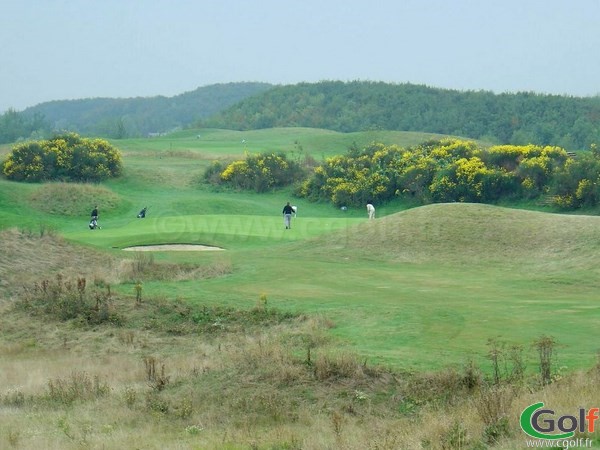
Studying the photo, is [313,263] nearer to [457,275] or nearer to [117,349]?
[457,275]

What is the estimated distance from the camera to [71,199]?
50562 millimetres

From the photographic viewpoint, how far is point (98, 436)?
38.4ft

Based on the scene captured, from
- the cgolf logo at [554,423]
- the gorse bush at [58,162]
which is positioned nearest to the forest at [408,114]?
the gorse bush at [58,162]

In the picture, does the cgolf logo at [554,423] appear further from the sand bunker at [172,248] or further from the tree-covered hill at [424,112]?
the tree-covered hill at [424,112]

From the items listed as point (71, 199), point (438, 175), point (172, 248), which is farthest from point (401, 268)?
point (71, 199)

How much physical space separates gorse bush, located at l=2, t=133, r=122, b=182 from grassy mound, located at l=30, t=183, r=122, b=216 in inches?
270

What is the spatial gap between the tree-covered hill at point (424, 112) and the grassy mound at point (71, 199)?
59.8 m

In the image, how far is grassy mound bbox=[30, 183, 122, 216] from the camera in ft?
162

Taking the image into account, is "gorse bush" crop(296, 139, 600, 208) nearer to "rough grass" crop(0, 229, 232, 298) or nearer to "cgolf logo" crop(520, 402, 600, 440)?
"rough grass" crop(0, 229, 232, 298)

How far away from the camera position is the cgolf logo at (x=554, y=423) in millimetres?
9281

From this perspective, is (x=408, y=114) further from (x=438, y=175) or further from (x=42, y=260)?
(x=42, y=260)

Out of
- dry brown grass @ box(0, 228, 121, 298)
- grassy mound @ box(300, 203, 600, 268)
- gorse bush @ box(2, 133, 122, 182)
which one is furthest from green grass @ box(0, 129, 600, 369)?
gorse bush @ box(2, 133, 122, 182)

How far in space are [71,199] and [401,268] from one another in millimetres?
26899

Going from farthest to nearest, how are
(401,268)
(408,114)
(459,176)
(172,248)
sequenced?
(408,114)
(459,176)
(172,248)
(401,268)
